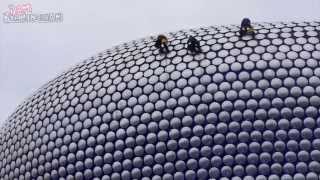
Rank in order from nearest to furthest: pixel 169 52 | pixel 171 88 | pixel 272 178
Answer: pixel 272 178 → pixel 171 88 → pixel 169 52

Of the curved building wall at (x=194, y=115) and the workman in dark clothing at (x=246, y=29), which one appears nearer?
the curved building wall at (x=194, y=115)

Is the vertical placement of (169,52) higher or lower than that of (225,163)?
higher

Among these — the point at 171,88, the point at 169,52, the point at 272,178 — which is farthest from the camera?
the point at 169,52

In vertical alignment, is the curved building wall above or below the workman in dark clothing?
below

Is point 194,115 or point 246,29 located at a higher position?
point 246,29

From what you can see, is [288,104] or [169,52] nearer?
[288,104]

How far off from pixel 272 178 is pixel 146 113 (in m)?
2.69

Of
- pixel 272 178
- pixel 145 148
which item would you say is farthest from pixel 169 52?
pixel 272 178

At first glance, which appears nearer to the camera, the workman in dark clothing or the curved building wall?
the curved building wall

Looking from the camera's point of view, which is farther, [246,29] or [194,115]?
[246,29]

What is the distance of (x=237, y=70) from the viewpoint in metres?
15.4

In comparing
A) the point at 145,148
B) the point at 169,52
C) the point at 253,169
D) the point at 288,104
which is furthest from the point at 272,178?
the point at 169,52

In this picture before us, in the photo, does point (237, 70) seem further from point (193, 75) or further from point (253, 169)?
point (253, 169)

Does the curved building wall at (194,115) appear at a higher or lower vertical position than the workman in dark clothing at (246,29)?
lower
